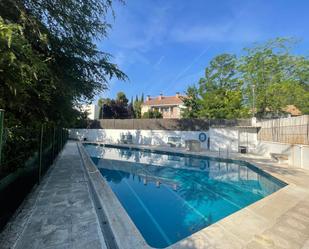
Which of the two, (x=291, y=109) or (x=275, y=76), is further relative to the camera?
(x=291, y=109)

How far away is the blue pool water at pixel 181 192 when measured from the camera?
5363 millimetres

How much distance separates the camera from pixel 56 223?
3834 mm

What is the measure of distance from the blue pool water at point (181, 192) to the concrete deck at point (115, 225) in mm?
1039

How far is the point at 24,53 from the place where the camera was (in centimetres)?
349

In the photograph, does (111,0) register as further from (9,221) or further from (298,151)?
(298,151)

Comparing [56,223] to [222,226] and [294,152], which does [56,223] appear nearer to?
[222,226]

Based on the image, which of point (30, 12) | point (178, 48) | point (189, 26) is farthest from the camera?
point (178, 48)

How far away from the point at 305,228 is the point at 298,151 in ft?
27.4

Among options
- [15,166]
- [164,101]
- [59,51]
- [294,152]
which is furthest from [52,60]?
[164,101]

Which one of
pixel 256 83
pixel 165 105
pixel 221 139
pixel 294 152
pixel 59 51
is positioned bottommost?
pixel 294 152

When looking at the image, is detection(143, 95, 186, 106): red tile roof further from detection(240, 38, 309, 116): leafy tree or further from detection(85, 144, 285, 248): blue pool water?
detection(85, 144, 285, 248): blue pool water

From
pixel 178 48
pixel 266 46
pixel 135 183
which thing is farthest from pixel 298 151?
pixel 266 46

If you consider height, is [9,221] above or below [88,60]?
below

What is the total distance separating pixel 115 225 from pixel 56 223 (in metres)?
1.03
